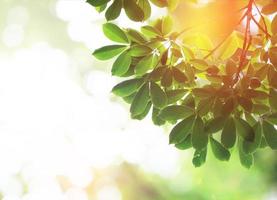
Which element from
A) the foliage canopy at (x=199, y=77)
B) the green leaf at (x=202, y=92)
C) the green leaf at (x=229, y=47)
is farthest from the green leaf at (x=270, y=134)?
the green leaf at (x=229, y=47)

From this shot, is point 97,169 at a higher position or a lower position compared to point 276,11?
higher

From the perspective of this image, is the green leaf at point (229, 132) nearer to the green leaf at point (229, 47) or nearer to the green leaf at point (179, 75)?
the green leaf at point (179, 75)

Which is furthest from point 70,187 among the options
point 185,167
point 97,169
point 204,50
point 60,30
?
point 204,50

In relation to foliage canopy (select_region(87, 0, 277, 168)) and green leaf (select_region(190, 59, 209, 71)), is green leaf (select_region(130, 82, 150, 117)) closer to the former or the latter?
foliage canopy (select_region(87, 0, 277, 168))

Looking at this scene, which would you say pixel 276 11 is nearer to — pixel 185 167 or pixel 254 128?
pixel 254 128

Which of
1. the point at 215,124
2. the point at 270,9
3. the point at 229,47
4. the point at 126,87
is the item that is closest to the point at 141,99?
the point at 126,87

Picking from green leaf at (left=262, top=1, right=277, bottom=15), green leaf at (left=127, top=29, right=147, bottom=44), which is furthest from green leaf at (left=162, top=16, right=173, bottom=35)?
green leaf at (left=262, top=1, right=277, bottom=15)

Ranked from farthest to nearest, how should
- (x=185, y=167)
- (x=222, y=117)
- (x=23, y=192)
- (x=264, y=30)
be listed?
(x=185, y=167), (x=23, y=192), (x=264, y=30), (x=222, y=117)

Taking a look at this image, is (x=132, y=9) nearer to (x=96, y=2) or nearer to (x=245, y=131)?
(x=96, y=2)
